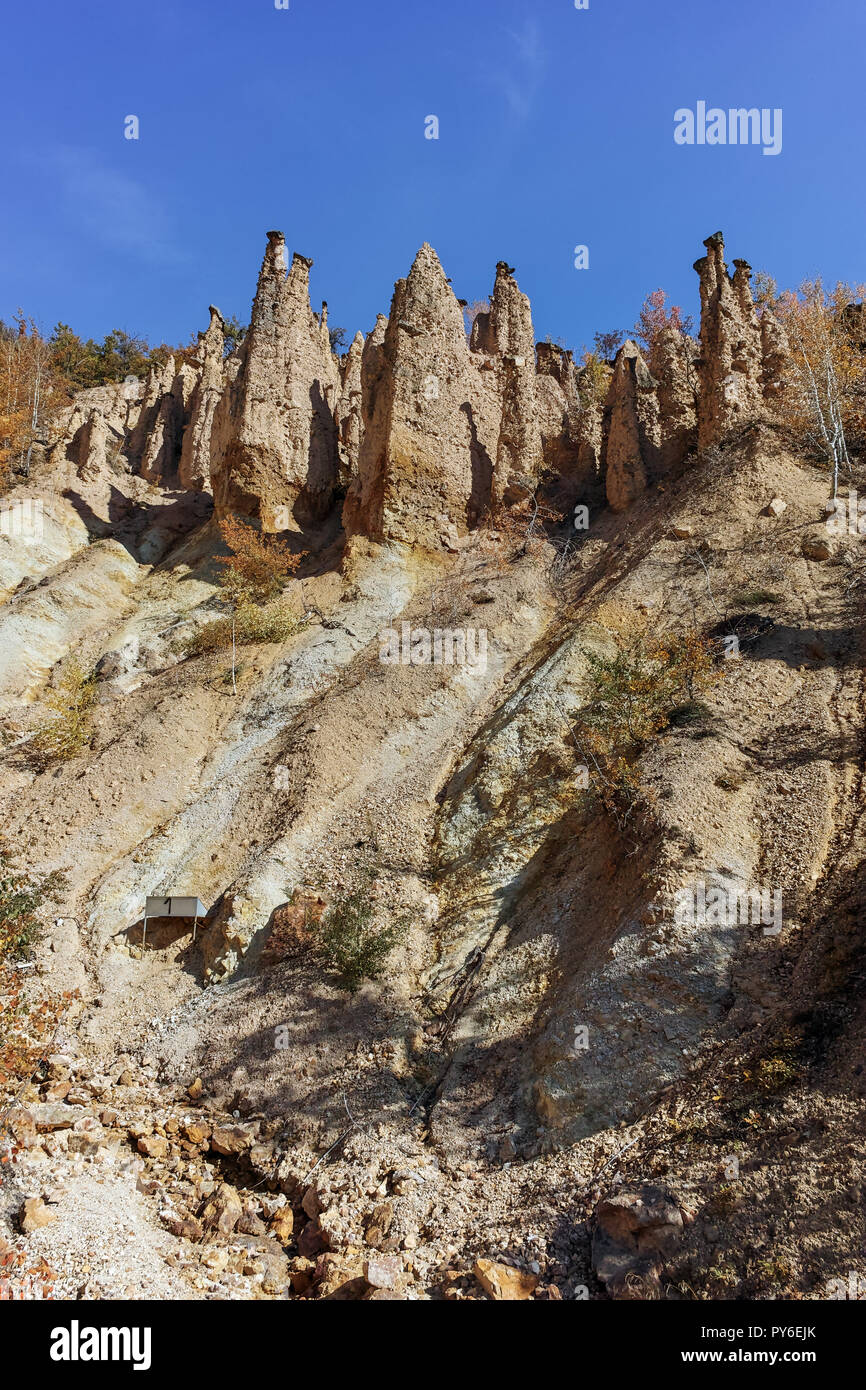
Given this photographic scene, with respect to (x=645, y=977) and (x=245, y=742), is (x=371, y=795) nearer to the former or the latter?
(x=245, y=742)

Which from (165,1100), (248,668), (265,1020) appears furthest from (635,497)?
(165,1100)

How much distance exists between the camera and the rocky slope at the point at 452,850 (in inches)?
276

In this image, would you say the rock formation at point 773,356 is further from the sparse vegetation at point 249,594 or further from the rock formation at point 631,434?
the sparse vegetation at point 249,594

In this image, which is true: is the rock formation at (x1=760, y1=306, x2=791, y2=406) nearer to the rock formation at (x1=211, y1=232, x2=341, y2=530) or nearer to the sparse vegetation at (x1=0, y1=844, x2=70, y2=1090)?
the rock formation at (x1=211, y1=232, x2=341, y2=530)

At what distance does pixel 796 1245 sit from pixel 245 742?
12.3 m

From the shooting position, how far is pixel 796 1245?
5.62 m

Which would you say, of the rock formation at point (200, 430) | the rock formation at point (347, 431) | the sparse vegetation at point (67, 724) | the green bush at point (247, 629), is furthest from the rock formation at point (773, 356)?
the sparse vegetation at point (67, 724)

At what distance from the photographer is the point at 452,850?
40.5ft

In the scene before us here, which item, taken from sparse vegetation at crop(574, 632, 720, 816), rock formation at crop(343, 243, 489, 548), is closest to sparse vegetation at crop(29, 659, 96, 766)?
rock formation at crop(343, 243, 489, 548)

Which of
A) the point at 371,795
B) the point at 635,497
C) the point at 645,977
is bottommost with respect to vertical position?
the point at 645,977

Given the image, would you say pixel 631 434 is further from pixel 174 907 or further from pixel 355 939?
pixel 174 907

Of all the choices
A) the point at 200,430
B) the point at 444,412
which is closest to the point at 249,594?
the point at 444,412

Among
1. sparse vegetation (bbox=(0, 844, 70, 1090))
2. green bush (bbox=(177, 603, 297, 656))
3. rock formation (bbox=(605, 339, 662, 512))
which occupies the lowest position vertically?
sparse vegetation (bbox=(0, 844, 70, 1090))

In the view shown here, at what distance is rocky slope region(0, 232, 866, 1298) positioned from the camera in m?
7.00
